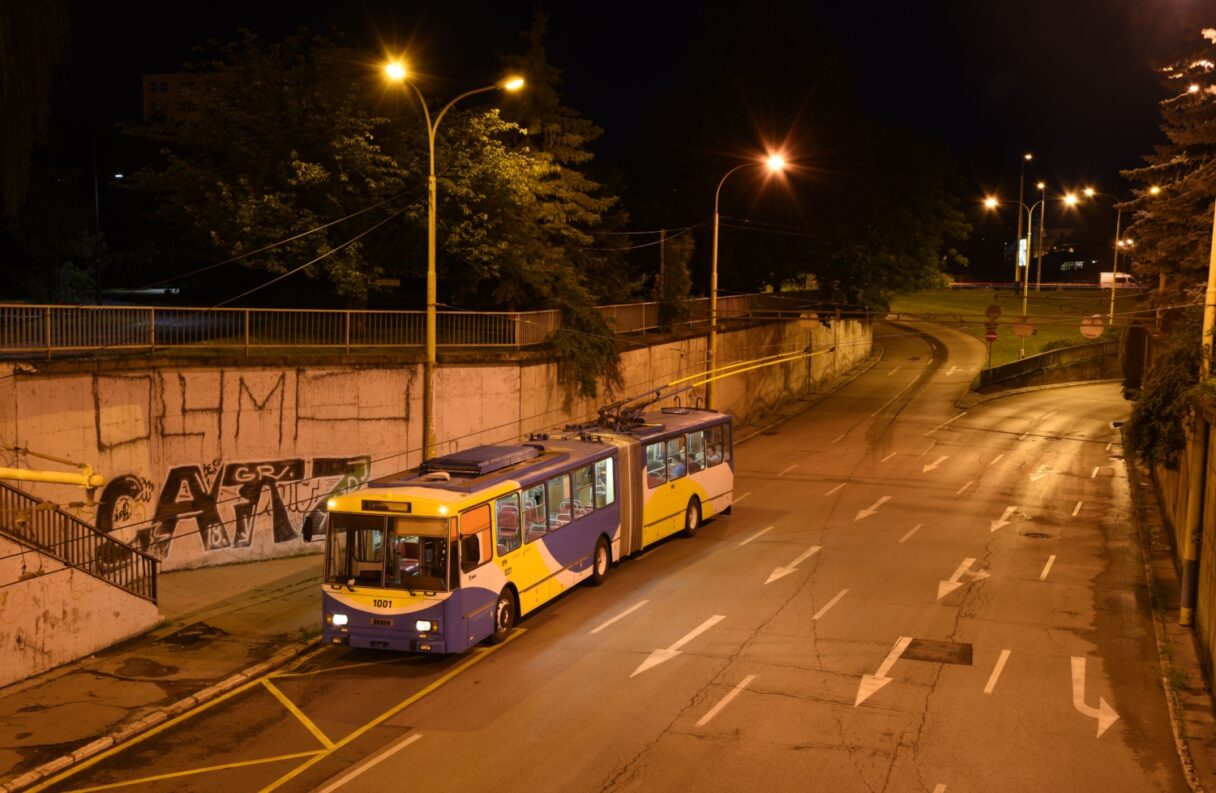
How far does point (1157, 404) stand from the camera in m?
25.7

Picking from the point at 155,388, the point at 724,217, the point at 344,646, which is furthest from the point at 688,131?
the point at 344,646

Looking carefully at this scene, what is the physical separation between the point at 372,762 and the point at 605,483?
9.92m

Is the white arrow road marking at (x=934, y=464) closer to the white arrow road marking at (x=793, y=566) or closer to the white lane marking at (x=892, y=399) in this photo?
the white lane marking at (x=892, y=399)

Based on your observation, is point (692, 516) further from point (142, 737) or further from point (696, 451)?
point (142, 737)

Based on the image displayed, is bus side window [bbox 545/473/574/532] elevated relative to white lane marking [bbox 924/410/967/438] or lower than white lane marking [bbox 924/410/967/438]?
elevated

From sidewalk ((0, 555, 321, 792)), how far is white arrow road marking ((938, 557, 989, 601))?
12170mm

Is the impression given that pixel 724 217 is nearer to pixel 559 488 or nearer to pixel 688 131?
pixel 688 131

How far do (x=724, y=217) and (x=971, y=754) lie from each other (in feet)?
144

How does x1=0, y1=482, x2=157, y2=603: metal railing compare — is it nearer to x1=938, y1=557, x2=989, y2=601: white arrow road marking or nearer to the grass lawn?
x1=938, y1=557, x2=989, y2=601: white arrow road marking

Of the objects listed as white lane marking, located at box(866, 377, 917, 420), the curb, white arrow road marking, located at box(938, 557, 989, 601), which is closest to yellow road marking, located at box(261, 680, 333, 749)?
the curb

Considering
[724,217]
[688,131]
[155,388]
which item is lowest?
[155,388]

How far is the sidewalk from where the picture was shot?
1370 cm

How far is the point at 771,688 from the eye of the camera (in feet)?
50.2

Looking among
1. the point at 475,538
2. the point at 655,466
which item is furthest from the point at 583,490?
the point at 475,538
